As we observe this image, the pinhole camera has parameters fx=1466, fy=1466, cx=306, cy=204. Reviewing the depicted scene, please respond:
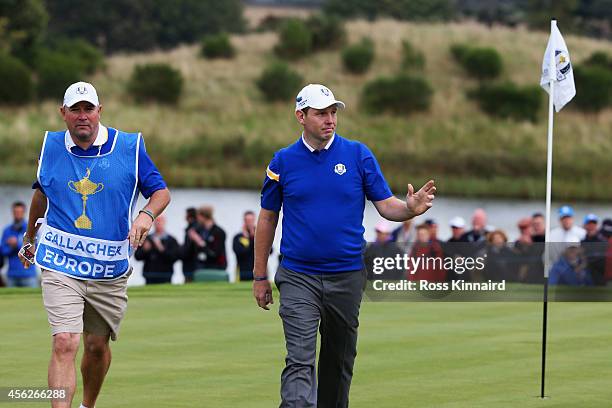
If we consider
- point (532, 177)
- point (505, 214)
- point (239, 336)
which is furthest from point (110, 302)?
point (532, 177)

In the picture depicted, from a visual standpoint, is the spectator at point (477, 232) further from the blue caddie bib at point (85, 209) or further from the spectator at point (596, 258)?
the blue caddie bib at point (85, 209)

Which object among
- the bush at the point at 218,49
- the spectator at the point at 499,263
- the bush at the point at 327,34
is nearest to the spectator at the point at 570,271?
the spectator at the point at 499,263

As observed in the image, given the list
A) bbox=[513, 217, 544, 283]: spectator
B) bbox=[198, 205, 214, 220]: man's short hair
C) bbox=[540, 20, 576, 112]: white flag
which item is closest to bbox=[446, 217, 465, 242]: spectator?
bbox=[513, 217, 544, 283]: spectator

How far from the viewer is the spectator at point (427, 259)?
17938 millimetres

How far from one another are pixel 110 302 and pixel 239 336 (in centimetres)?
492

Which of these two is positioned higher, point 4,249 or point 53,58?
point 53,58

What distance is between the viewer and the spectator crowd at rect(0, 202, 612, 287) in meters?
19.1

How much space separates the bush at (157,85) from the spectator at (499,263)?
59087mm

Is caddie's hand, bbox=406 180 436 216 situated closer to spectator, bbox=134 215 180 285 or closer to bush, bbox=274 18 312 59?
spectator, bbox=134 215 180 285

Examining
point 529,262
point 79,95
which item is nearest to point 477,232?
point 529,262

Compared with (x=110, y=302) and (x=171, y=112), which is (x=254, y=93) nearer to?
(x=171, y=112)

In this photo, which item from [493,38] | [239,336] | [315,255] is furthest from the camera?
[493,38]

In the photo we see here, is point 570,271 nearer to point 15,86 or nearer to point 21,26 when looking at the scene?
point 15,86

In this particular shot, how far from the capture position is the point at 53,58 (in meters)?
77.1
